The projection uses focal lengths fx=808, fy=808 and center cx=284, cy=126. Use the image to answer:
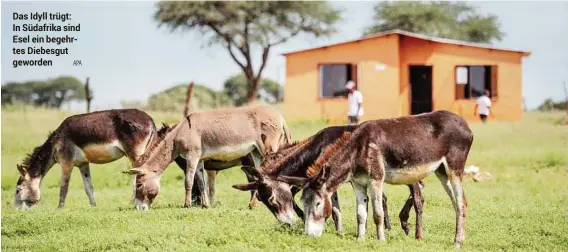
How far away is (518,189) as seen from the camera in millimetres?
15742

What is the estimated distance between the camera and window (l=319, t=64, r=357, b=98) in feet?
95.8

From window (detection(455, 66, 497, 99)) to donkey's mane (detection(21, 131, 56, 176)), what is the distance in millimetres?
17644

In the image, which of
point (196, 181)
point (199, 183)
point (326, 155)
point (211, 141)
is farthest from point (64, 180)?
Result: point (326, 155)

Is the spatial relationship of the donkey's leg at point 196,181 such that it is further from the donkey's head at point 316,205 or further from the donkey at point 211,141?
the donkey's head at point 316,205

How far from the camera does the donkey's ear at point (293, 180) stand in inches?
399

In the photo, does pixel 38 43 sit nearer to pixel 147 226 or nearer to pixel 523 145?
pixel 147 226

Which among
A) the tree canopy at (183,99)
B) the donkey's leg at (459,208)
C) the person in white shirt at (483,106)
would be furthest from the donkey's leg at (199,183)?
the tree canopy at (183,99)

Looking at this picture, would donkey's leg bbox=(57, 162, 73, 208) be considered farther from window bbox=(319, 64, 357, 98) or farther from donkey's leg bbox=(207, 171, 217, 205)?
window bbox=(319, 64, 357, 98)

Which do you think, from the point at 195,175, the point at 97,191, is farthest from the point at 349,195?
the point at 97,191

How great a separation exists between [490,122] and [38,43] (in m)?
17.2

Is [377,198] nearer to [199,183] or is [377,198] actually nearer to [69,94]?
[199,183]

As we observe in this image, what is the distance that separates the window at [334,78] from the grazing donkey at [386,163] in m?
18.6

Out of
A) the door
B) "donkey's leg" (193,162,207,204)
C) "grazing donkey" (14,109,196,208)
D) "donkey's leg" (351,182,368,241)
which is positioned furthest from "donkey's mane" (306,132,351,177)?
the door

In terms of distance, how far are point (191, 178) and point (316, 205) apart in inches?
148
